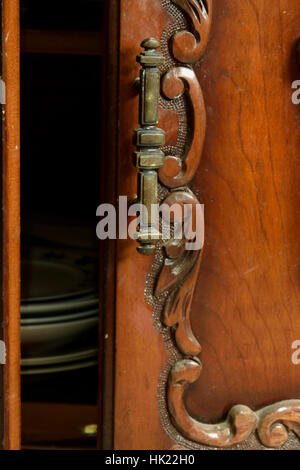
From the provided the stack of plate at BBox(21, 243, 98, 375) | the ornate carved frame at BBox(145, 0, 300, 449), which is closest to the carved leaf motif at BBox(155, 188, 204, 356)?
the ornate carved frame at BBox(145, 0, 300, 449)

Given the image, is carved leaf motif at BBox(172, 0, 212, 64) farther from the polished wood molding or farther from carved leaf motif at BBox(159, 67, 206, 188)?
the polished wood molding

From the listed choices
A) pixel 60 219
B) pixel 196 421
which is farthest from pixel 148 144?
pixel 60 219

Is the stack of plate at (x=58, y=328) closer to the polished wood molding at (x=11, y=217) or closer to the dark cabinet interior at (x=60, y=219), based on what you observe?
the dark cabinet interior at (x=60, y=219)

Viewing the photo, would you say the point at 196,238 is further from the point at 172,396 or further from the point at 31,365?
the point at 31,365

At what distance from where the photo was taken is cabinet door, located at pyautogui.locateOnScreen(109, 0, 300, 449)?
0.60 m

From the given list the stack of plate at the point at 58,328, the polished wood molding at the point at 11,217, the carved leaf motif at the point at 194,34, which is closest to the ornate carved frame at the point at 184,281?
the carved leaf motif at the point at 194,34

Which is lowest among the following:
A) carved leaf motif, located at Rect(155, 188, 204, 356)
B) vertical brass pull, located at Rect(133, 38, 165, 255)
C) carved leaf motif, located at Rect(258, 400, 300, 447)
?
carved leaf motif, located at Rect(258, 400, 300, 447)

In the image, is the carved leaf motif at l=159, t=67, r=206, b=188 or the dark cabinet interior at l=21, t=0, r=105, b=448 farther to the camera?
the dark cabinet interior at l=21, t=0, r=105, b=448

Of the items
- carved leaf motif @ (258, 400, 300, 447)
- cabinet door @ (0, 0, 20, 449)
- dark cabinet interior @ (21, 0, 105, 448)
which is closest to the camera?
cabinet door @ (0, 0, 20, 449)

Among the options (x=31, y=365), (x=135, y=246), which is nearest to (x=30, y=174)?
(x=31, y=365)

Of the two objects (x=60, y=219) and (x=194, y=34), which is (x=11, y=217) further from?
(x=60, y=219)

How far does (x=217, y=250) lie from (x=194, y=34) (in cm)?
19

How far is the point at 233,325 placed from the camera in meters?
0.65

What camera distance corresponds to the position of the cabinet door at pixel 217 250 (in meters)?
0.60
